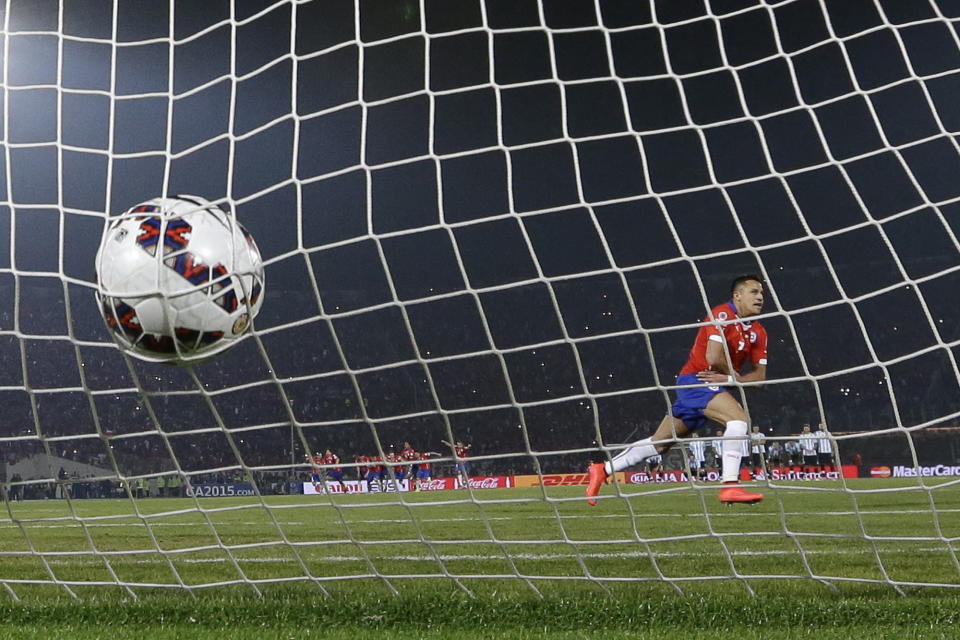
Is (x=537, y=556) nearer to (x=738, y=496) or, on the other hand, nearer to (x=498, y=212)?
(x=738, y=496)

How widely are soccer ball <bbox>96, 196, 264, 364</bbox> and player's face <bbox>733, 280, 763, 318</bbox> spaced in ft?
7.33

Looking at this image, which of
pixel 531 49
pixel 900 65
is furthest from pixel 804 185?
pixel 531 49

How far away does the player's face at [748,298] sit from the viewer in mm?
3918

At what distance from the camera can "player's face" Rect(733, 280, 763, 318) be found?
12.9ft

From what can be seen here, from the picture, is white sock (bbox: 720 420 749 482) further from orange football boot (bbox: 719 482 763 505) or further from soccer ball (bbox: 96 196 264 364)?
soccer ball (bbox: 96 196 264 364)

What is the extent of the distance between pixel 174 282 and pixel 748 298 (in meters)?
2.45

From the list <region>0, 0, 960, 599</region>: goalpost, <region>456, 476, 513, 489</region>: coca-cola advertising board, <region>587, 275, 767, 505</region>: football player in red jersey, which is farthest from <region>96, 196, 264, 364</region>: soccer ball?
<region>456, 476, 513, 489</region>: coca-cola advertising board

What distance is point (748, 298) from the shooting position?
12.9 feet

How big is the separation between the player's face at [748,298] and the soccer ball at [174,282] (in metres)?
2.23

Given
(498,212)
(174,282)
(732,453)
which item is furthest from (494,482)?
(174,282)

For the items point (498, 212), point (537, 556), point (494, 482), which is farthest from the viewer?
point (498, 212)

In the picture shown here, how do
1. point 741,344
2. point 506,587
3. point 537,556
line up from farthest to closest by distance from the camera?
point 741,344 → point 537,556 → point 506,587

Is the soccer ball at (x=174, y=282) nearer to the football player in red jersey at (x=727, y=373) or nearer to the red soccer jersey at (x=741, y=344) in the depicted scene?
the football player in red jersey at (x=727, y=373)

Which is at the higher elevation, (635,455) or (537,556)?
(537,556)
